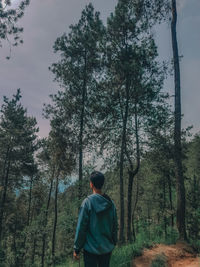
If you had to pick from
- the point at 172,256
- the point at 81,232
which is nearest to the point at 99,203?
the point at 81,232

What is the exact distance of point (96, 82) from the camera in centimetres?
1412

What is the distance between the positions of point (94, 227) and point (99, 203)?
315 mm

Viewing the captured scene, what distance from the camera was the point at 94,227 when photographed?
2574 millimetres

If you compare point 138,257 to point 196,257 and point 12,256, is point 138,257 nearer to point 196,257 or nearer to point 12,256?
point 196,257

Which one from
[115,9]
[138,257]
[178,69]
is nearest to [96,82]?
[115,9]

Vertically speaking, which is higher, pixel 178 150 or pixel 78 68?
pixel 78 68

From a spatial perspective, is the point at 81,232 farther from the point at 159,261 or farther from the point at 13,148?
the point at 13,148

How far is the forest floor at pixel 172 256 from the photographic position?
5117 millimetres

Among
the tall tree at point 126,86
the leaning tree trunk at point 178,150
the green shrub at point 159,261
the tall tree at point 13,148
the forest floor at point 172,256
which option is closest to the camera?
the green shrub at point 159,261

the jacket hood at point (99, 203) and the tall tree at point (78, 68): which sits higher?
the tall tree at point (78, 68)

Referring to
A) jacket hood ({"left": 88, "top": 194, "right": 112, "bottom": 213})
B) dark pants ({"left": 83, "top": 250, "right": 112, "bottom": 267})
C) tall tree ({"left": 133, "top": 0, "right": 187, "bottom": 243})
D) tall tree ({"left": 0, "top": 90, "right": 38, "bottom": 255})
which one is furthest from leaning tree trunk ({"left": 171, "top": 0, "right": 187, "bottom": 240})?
tall tree ({"left": 0, "top": 90, "right": 38, "bottom": 255})

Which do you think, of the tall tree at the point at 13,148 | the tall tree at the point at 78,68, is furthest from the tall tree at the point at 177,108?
the tall tree at the point at 13,148

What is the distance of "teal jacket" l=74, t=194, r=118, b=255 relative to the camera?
8.37 feet

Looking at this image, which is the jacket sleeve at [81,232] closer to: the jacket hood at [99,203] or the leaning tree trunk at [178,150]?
the jacket hood at [99,203]
